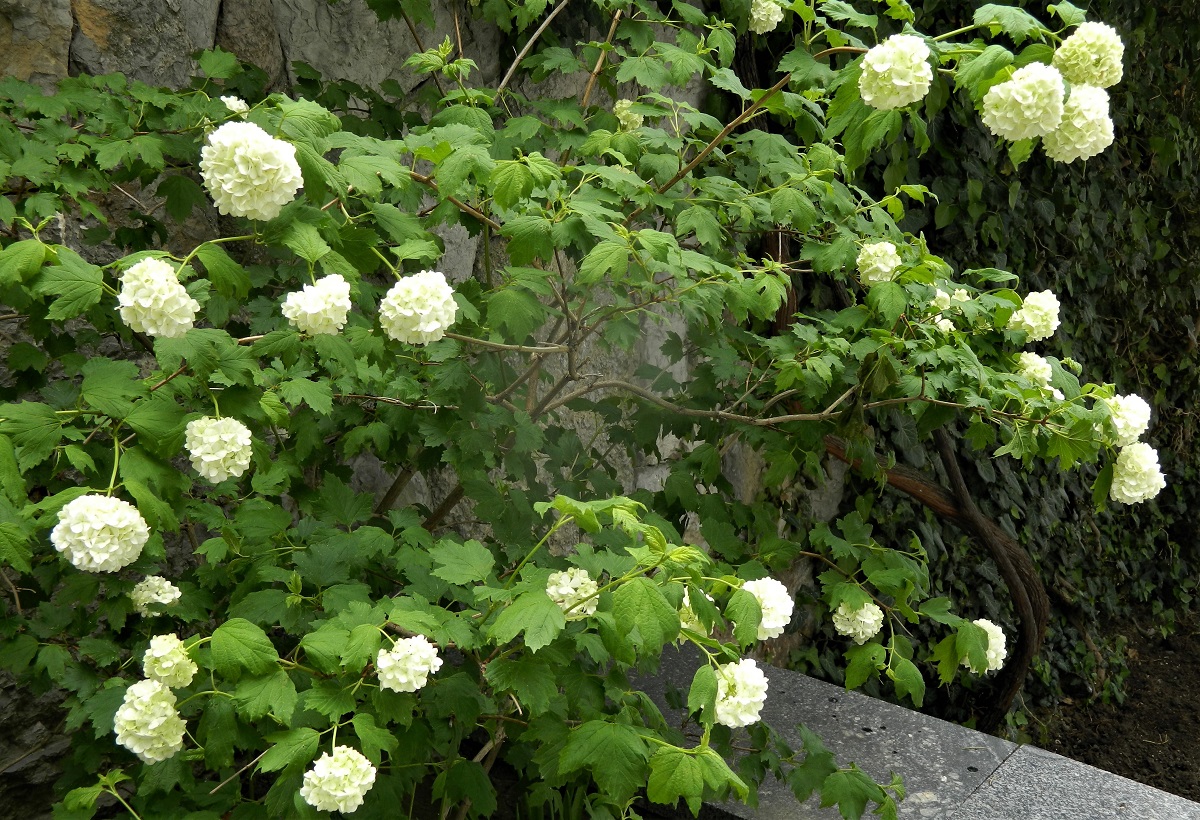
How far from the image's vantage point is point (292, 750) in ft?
4.60

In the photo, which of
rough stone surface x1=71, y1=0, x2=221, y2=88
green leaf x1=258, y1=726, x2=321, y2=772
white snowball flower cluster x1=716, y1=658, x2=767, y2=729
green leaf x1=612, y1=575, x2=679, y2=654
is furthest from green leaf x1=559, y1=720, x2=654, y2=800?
rough stone surface x1=71, y1=0, x2=221, y2=88

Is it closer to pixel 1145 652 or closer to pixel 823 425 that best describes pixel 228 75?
pixel 823 425

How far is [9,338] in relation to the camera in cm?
202

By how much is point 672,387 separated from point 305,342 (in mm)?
1230

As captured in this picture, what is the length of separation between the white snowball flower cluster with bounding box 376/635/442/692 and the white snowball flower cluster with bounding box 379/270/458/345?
437mm

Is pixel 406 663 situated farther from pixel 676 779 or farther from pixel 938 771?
pixel 938 771

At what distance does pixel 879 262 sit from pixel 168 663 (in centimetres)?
153

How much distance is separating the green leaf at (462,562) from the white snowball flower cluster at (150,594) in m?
0.48

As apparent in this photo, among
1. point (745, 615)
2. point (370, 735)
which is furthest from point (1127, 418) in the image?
point (370, 735)

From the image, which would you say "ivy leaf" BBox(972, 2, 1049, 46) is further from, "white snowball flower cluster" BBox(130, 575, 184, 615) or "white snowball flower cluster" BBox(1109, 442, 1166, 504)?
"white snowball flower cluster" BBox(130, 575, 184, 615)

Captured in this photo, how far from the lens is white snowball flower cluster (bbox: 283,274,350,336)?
1383 millimetres

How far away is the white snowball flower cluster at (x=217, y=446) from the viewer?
1408mm

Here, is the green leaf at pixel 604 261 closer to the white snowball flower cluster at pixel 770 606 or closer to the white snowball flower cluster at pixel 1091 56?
the white snowball flower cluster at pixel 770 606

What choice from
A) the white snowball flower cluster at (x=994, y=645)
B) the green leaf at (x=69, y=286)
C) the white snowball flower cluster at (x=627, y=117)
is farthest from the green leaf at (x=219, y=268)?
the white snowball flower cluster at (x=994, y=645)
